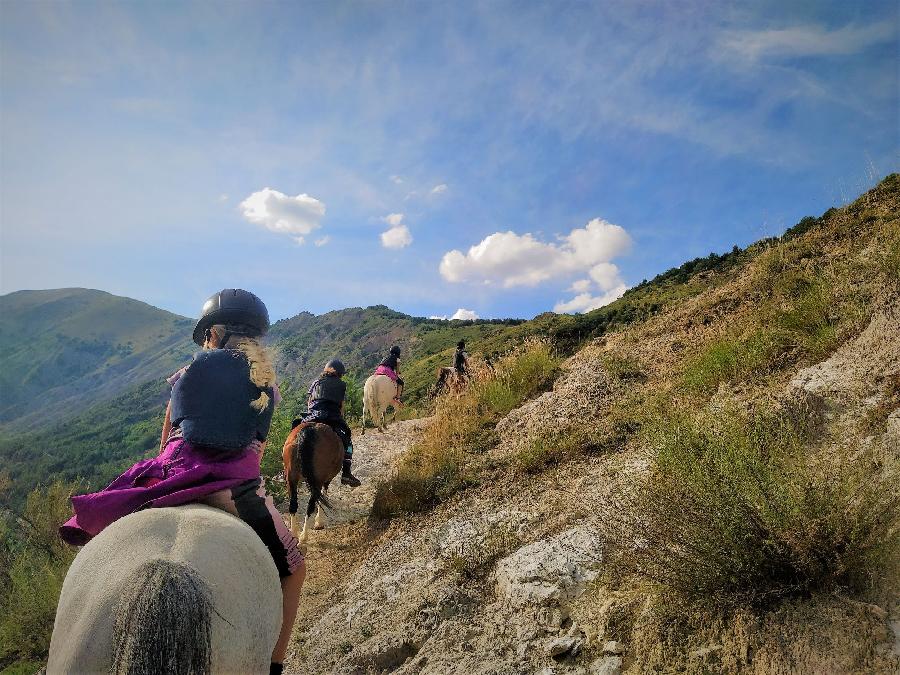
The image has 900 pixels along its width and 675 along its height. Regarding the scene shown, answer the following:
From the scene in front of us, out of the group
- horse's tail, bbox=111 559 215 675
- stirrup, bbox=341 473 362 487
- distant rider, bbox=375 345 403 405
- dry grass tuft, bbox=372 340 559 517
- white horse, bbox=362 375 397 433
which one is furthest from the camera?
distant rider, bbox=375 345 403 405

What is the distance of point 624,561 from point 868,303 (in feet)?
12.6

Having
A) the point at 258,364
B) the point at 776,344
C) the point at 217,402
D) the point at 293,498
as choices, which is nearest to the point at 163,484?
the point at 217,402

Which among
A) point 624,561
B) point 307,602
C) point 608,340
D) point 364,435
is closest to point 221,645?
point 624,561

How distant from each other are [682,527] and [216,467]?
281 cm

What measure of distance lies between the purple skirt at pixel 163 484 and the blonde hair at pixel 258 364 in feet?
0.94

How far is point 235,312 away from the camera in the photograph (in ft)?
11.0

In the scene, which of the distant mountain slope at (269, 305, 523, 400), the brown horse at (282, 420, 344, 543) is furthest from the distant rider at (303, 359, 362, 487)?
the distant mountain slope at (269, 305, 523, 400)

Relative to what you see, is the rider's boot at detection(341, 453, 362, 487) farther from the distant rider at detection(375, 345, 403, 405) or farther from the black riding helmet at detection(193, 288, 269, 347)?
the distant rider at detection(375, 345, 403, 405)

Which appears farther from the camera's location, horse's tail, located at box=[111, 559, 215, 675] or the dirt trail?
the dirt trail

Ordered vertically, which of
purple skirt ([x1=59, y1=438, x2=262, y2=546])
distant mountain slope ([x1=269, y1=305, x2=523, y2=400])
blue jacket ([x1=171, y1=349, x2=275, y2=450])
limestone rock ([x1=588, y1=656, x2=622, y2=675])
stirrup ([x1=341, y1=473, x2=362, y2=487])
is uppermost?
distant mountain slope ([x1=269, y1=305, x2=523, y2=400])

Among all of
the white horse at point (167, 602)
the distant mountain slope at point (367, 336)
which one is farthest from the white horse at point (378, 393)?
the distant mountain slope at point (367, 336)

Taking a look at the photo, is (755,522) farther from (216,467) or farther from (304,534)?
(304,534)

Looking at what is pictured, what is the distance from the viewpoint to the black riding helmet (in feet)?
11.0

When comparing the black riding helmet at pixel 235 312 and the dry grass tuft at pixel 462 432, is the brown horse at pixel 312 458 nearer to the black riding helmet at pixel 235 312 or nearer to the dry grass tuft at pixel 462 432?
the dry grass tuft at pixel 462 432
